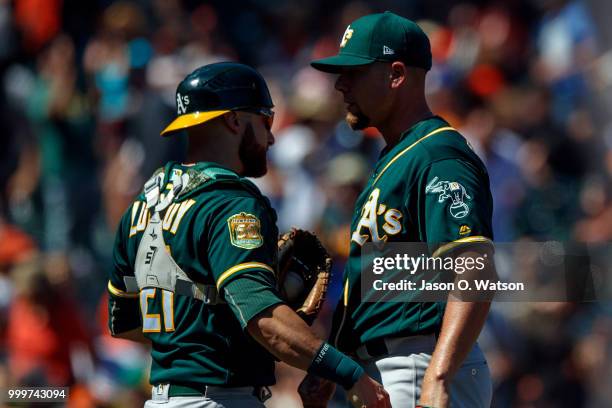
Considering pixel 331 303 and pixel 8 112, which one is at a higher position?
pixel 8 112

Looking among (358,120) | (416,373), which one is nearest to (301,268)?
(358,120)

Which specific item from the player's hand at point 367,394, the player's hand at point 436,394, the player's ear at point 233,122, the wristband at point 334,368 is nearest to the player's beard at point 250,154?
the player's ear at point 233,122

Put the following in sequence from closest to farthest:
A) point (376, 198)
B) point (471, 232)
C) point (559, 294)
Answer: point (471, 232) → point (376, 198) → point (559, 294)

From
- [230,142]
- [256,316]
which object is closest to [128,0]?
[230,142]

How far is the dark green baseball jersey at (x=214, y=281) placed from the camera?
3.94m

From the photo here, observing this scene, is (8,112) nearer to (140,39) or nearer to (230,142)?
(140,39)

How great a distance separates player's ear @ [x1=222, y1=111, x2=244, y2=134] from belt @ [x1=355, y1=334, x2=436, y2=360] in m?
1.00

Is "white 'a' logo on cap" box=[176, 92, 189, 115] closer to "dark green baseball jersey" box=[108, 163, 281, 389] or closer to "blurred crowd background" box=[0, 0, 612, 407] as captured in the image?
"dark green baseball jersey" box=[108, 163, 281, 389]

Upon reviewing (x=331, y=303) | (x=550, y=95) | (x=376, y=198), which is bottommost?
(x=331, y=303)

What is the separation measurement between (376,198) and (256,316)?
67 cm

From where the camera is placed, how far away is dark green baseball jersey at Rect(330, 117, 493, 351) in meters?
3.88

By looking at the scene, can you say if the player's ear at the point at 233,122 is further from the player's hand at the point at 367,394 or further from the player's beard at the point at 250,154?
the player's hand at the point at 367,394

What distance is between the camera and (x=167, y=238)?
13.7 feet

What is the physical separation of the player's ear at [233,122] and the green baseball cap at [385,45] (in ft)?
1.25
